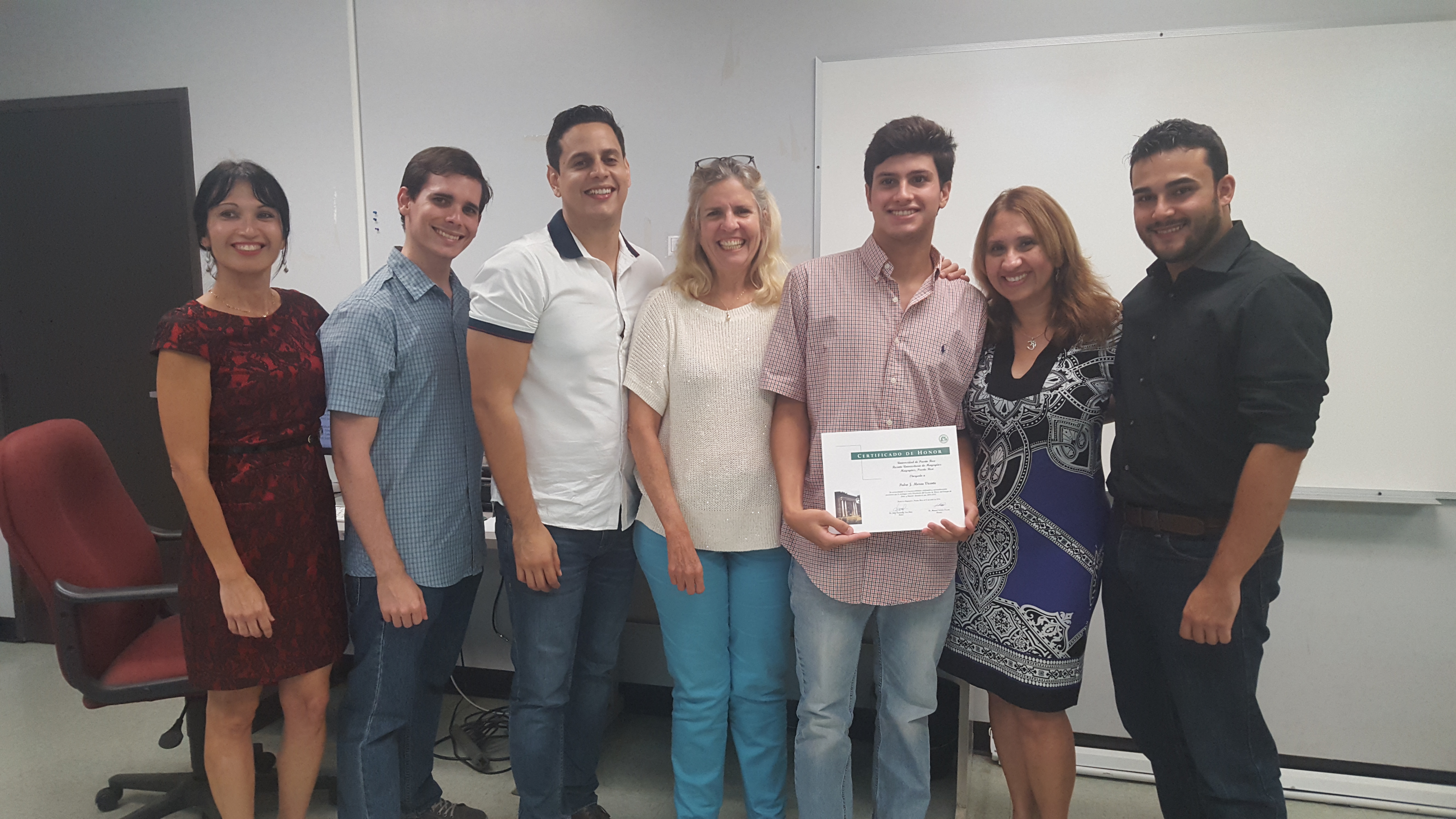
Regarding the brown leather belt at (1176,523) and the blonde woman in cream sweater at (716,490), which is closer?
the brown leather belt at (1176,523)

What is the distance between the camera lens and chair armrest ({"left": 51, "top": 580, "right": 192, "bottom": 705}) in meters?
1.69

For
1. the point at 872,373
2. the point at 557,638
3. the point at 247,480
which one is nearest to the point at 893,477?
the point at 872,373

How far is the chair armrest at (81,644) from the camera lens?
169 cm

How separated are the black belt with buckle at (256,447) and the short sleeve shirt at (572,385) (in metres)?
0.47

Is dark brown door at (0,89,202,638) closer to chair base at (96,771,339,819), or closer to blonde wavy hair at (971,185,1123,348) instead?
chair base at (96,771,339,819)

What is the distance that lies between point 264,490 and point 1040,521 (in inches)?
62.3

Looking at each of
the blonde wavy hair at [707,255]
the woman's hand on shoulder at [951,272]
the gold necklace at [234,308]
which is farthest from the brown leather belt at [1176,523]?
the gold necklace at [234,308]

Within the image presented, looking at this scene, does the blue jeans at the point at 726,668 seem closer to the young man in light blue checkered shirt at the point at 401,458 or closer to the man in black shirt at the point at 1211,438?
the young man in light blue checkered shirt at the point at 401,458

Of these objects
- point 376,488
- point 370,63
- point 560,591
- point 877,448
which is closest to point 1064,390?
point 877,448

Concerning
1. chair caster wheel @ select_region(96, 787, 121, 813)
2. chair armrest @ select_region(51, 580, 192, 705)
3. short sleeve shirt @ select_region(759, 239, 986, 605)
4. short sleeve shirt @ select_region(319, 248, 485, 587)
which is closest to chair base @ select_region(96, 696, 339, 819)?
chair caster wheel @ select_region(96, 787, 121, 813)

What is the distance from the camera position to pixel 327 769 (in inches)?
85.2

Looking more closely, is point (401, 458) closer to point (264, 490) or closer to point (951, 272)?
point (264, 490)

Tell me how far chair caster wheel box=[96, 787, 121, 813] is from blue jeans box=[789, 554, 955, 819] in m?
1.96

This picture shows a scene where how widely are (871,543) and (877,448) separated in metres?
0.20
